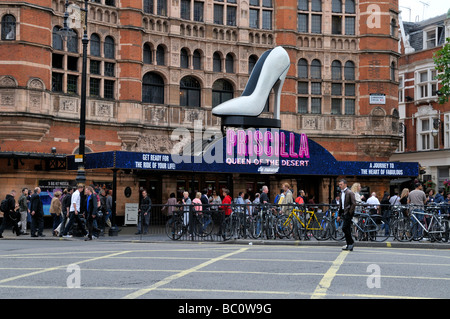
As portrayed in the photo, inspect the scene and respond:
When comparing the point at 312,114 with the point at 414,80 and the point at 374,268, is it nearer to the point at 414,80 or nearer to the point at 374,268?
the point at 414,80

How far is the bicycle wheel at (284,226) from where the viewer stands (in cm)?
2112

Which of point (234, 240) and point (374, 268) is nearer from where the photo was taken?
point (374, 268)

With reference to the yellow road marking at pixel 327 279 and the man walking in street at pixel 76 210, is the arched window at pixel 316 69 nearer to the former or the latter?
the man walking in street at pixel 76 210

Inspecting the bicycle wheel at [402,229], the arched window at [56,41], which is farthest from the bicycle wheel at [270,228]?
the arched window at [56,41]

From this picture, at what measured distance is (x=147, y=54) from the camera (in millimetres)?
34875

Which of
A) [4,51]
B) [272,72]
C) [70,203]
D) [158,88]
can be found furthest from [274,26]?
[70,203]

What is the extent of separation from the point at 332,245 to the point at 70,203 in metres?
9.70

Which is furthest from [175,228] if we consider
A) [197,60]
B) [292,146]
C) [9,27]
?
[197,60]

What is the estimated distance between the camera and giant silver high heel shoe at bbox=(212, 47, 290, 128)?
26.4 meters

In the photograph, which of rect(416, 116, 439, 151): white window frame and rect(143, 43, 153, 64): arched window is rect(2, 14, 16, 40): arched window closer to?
rect(143, 43, 153, 64): arched window

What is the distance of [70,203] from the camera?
23281 millimetres

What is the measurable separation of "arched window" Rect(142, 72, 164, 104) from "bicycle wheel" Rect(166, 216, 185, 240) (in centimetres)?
1415

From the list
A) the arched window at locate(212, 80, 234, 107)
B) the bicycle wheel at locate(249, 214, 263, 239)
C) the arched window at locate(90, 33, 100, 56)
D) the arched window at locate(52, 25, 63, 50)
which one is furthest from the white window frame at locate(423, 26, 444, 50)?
the bicycle wheel at locate(249, 214, 263, 239)

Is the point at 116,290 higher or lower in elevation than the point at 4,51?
lower
